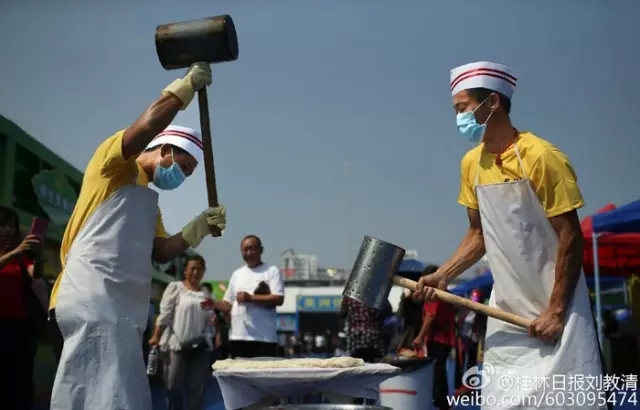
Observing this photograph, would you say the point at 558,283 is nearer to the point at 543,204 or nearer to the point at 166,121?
the point at 543,204

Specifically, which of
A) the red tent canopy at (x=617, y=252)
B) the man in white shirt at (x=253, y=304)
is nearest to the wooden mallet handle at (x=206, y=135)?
the man in white shirt at (x=253, y=304)

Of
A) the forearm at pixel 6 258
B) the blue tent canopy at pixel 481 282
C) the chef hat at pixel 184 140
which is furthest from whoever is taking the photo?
the blue tent canopy at pixel 481 282

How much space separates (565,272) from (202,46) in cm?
182

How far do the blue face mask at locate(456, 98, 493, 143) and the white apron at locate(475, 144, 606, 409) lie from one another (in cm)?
24

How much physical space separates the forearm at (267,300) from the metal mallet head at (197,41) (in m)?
3.94

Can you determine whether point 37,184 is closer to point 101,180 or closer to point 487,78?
point 101,180

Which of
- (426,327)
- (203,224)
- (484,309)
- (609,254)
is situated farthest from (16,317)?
(609,254)

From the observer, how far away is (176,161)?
134 inches

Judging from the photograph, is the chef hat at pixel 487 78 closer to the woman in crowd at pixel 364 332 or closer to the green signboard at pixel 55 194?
the woman in crowd at pixel 364 332

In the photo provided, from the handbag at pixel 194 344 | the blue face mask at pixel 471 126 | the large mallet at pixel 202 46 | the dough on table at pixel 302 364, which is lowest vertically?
the dough on table at pixel 302 364

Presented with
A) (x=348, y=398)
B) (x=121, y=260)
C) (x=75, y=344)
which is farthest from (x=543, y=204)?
(x=75, y=344)

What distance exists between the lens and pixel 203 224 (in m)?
3.40

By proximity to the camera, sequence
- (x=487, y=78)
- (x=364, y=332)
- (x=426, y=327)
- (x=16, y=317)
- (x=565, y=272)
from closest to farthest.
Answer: (x=565, y=272), (x=487, y=78), (x=16, y=317), (x=364, y=332), (x=426, y=327)

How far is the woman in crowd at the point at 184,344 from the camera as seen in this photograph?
275 inches
